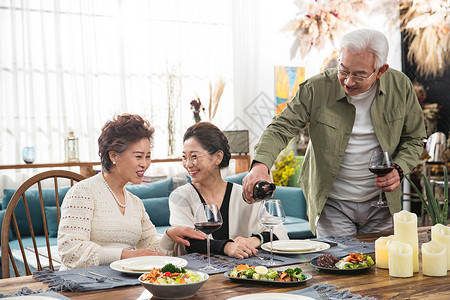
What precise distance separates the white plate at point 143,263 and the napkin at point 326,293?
0.40 m

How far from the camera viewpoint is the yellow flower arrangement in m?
6.31

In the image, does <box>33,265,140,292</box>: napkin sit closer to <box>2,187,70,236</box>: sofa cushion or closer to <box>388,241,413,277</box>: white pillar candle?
<box>388,241,413,277</box>: white pillar candle

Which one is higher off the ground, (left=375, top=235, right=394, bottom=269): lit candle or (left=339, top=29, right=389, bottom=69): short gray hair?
(left=339, top=29, right=389, bottom=69): short gray hair

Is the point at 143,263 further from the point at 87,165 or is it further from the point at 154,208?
the point at 87,165

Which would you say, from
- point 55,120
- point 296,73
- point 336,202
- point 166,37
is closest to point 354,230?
point 336,202

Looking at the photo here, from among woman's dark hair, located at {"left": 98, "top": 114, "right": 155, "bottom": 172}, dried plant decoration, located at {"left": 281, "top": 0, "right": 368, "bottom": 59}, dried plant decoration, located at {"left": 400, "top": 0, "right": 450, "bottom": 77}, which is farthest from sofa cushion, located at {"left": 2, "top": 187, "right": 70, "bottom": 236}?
dried plant decoration, located at {"left": 400, "top": 0, "right": 450, "bottom": 77}

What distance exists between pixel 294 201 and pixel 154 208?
1.31 m

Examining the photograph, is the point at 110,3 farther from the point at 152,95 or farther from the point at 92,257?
the point at 92,257

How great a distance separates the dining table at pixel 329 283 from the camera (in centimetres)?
136

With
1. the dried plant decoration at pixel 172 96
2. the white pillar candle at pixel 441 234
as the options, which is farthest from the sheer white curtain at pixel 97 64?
the white pillar candle at pixel 441 234

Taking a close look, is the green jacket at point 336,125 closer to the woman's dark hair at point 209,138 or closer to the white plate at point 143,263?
the woman's dark hair at point 209,138

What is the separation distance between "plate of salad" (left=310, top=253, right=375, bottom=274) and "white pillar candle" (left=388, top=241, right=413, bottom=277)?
0.06 metres

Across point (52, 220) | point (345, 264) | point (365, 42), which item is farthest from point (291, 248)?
point (52, 220)

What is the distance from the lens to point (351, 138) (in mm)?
2412
